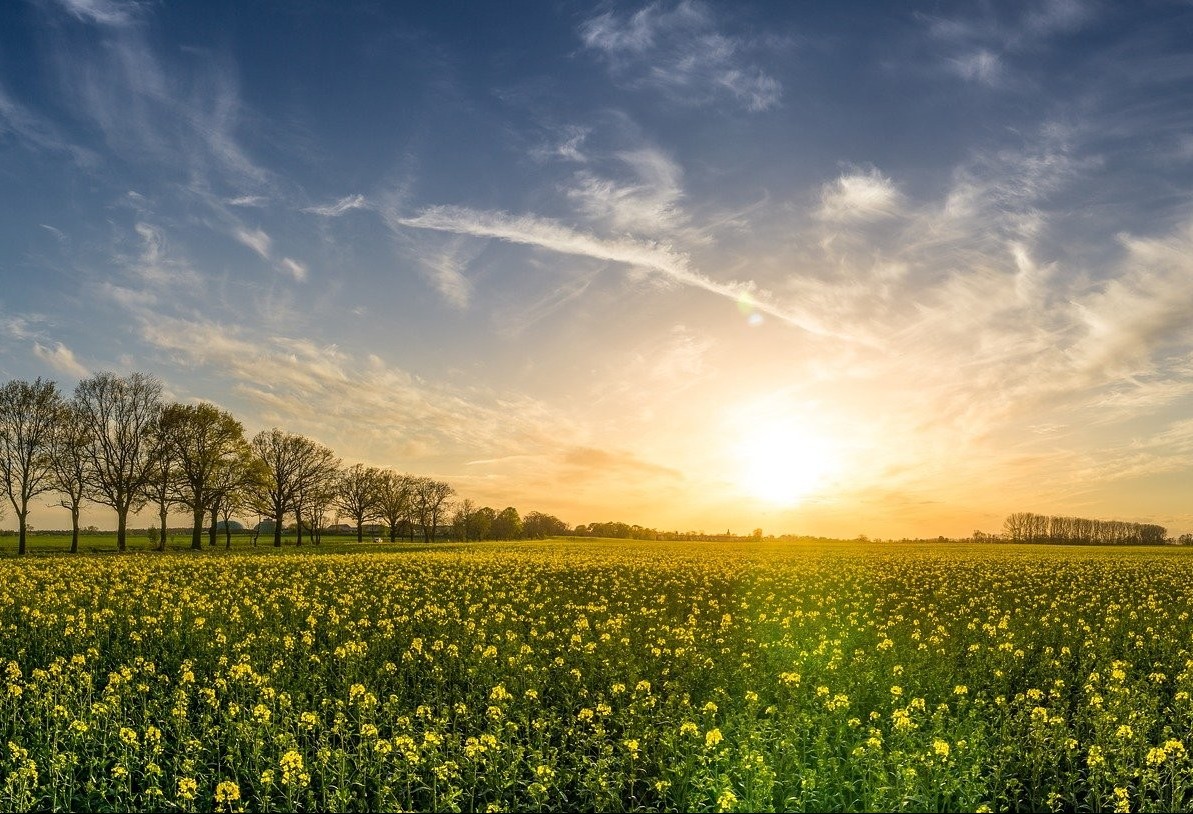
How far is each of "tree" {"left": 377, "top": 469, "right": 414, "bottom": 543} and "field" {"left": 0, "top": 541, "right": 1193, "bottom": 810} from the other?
83.7m

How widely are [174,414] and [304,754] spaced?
61.3 meters

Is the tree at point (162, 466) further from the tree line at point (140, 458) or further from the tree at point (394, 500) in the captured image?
the tree at point (394, 500)

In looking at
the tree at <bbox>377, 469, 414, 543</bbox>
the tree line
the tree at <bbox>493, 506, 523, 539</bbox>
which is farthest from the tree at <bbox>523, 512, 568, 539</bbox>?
the tree line

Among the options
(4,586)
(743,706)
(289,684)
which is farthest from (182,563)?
(743,706)

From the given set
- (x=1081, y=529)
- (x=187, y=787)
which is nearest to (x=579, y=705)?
(x=187, y=787)

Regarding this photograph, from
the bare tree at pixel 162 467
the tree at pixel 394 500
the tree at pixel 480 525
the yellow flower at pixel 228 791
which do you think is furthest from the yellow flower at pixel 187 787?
the tree at pixel 480 525

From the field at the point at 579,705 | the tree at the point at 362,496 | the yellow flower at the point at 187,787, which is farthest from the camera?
the tree at the point at 362,496

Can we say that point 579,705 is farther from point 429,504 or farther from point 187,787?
point 429,504

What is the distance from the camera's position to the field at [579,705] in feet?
27.0

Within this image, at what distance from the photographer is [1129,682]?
44.0 feet

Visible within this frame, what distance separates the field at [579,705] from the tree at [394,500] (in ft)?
275

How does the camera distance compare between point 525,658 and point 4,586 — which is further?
point 4,586

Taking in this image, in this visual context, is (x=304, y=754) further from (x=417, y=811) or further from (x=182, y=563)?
(x=182, y=563)

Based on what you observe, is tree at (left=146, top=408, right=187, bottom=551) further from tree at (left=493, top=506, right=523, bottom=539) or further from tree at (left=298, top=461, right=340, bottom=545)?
tree at (left=493, top=506, right=523, bottom=539)
